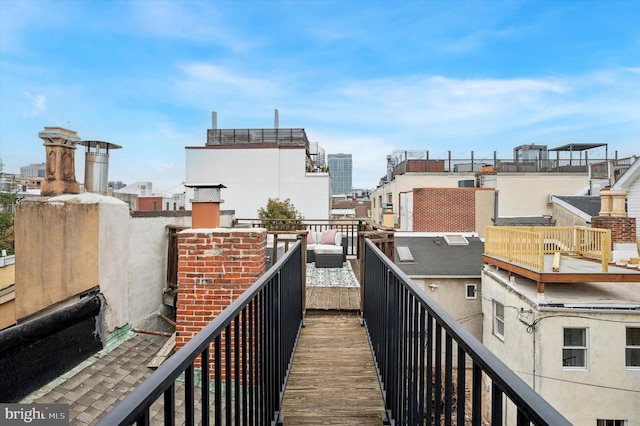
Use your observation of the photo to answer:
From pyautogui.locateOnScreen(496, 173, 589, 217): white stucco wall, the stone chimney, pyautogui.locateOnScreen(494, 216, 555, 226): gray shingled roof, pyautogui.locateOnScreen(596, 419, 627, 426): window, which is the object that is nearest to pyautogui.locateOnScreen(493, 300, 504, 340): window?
pyautogui.locateOnScreen(596, 419, 627, 426): window

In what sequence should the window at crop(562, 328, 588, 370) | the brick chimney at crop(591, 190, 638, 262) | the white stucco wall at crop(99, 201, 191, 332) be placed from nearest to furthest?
the white stucco wall at crop(99, 201, 191, 332) < the window at crop(562, 328, 588, 370) < the brick chimney at crop(591, 190, 638, 262)

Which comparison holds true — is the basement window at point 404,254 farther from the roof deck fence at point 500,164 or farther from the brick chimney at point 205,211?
the roof deck fence at point 500,164

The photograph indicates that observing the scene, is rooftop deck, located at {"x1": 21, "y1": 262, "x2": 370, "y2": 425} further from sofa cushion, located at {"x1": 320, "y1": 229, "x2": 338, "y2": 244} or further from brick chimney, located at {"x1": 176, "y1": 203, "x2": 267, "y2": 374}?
sofa cushion, located at {"x1": 320, "y1": 229, "x2": 338, "y2": 244}

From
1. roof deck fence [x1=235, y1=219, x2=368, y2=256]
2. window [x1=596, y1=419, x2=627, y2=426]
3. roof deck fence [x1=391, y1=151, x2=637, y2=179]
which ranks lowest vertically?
window [x1=596, y1=419, x2=627, y2=426]

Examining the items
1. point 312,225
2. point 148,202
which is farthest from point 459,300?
point 148,202

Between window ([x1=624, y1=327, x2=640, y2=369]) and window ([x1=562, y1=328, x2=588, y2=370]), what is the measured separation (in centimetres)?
86

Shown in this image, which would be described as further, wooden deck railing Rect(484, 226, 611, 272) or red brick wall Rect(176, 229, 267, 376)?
wooden deck railing Rect(484, 226, 611, 272)

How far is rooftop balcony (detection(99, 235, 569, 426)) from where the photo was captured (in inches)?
32.5

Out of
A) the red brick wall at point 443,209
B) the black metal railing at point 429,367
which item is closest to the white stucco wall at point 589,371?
the black metal railing at point 429,367

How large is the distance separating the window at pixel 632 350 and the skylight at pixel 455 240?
6.52 m

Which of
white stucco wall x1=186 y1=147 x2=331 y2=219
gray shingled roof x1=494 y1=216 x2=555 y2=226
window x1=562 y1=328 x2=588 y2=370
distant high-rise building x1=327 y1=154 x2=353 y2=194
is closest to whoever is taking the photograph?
window x1=562 y1=328 x2=588 y2=370

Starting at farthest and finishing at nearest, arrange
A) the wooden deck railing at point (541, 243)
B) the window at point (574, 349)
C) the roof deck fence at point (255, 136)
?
the roof deck fence at point (255, 136) → the wooden deck railing at point (541, 243) → the window at point (574, 349)

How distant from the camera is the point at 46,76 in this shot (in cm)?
1350

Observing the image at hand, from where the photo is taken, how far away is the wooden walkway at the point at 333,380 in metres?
2.36
